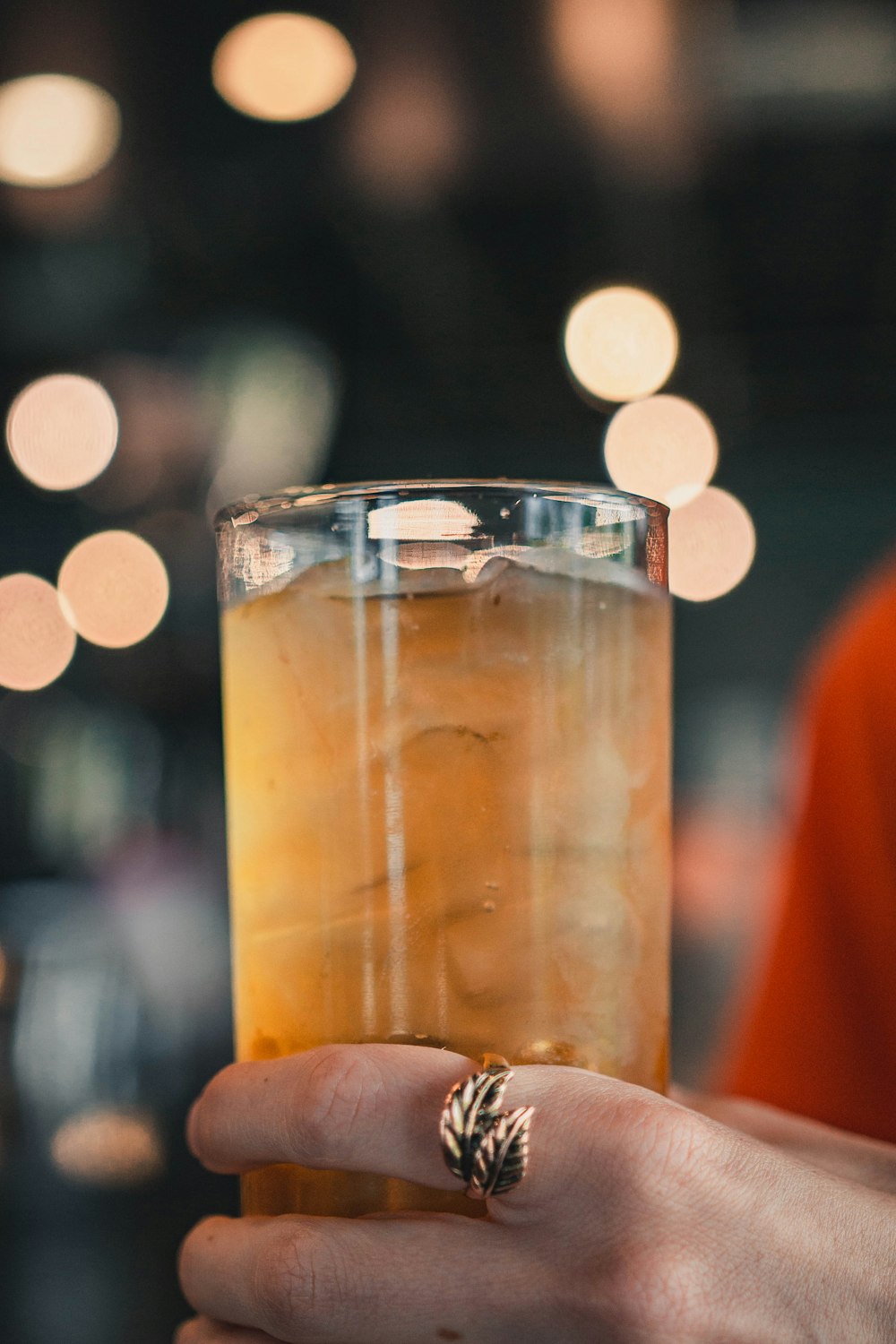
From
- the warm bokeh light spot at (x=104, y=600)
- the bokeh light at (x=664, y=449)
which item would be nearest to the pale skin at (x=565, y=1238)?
the warm bokeh light spot at (x=104, y=600)

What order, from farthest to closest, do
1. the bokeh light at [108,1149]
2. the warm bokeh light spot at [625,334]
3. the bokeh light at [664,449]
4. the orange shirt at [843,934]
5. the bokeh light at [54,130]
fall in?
the bokeh light at [664,449] < the warm bokeh light spot at [625,334] < the bokeh light at [54,130] < the bokeh light at [108,1149] < the orange shirt at [843,934]

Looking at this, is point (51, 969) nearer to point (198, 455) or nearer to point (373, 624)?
point (373, 624)

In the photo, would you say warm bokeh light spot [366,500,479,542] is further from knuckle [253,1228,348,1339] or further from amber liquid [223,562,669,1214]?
knuckle [253,1228,348,1339]

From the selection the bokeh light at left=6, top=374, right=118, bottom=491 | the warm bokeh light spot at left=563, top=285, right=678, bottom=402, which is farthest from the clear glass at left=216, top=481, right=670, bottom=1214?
the warm bokeh light spot at left=563, top=285, right=678, bottom=402

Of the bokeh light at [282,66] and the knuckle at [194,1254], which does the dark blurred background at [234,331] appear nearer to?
the bokeh light at [282,66]

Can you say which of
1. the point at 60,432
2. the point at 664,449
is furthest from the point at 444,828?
the point at 664,449

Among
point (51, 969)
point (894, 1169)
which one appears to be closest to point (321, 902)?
point (894, 1169)

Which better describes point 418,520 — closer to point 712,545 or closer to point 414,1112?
point 414,1112
